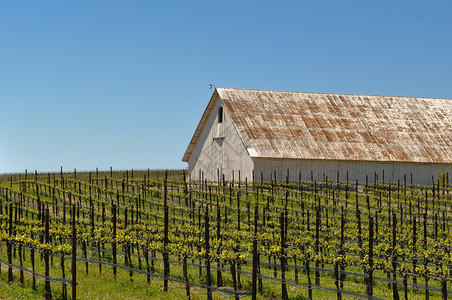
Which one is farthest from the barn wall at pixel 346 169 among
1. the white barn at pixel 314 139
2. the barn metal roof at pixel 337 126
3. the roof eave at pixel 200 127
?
the roof eave at pixel 200 127

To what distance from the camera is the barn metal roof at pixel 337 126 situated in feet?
122

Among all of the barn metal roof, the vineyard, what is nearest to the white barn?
the barn metal roof

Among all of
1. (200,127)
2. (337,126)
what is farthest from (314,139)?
(200,127)

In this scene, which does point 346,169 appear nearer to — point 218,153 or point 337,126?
point 337,126

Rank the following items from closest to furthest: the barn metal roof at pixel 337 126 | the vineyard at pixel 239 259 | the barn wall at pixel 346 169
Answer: the vineyard at pixel 239 259 < the barn wall at pixel 346 169 < the barn metal roof at pixel 337 126

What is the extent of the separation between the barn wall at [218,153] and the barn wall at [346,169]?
1.19m

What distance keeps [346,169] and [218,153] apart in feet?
24.9

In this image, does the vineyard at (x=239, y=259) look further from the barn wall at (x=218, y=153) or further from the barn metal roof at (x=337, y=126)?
the barn metal roof at (x=337, y=126)

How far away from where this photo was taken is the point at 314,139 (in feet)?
126

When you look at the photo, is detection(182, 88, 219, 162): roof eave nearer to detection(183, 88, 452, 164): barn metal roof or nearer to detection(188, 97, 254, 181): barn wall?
detection(183, 88, 452, 164): barn metal roof

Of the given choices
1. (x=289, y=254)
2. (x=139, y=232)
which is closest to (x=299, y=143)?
(x=139, y=232)

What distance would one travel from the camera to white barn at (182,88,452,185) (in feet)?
120

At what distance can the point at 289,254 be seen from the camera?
52.5ft

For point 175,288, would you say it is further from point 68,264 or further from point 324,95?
point 324,95
